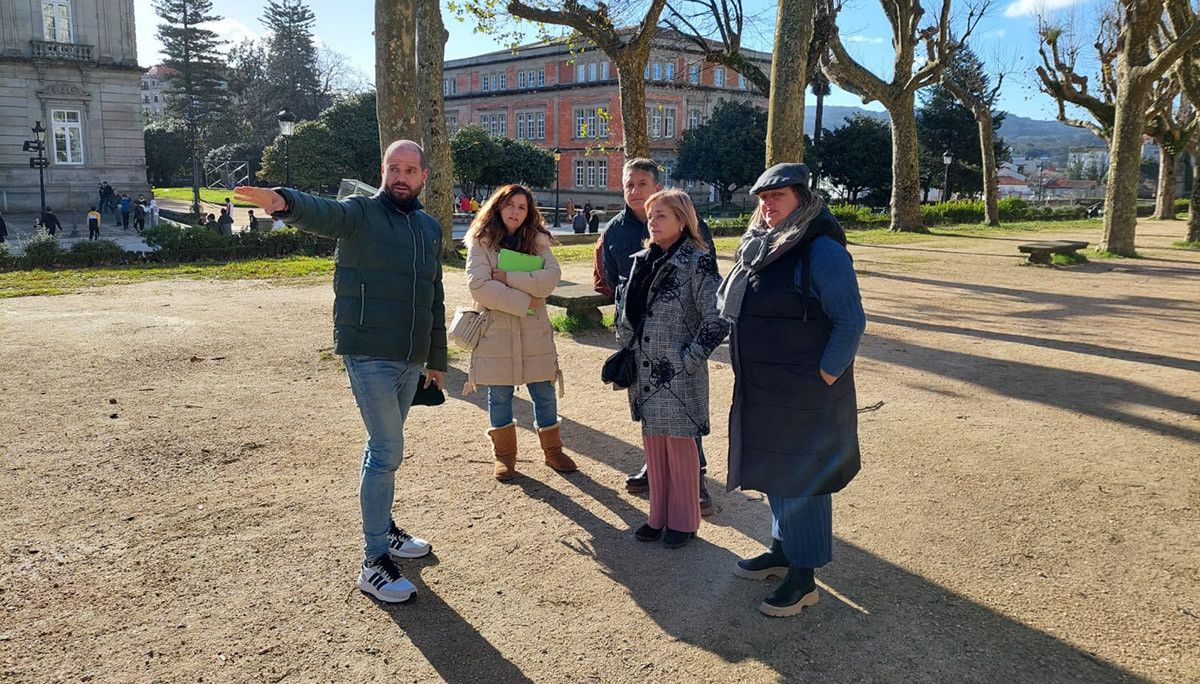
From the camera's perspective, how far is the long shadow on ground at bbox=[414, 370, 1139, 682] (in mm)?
3129

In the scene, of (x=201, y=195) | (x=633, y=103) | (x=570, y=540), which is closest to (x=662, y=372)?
(x=570, y=540)

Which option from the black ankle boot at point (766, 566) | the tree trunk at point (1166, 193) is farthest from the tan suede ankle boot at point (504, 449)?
the tree trunk at point (1166, 193)

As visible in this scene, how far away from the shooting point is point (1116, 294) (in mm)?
12953

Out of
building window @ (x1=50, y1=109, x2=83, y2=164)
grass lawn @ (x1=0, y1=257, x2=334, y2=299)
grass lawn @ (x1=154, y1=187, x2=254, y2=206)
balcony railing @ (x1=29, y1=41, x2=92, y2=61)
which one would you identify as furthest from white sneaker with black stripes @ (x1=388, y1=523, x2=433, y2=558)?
grass lawn @ (x1=154, y1=187, x2=254, y2=206)

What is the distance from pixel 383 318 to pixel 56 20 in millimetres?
41480

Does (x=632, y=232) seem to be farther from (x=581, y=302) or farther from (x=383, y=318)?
(x=581, y=302)

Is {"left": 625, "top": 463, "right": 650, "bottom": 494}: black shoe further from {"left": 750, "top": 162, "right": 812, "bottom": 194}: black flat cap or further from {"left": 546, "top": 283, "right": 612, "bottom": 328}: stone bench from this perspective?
{"left": 546, "top": 283, "right": 612, "bottom": 328}: stone bench

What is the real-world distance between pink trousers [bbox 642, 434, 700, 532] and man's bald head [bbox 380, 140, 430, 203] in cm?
167

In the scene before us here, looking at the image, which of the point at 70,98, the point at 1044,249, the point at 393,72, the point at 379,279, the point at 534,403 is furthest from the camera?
the point at 70,98

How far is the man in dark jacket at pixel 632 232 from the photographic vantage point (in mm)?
4762

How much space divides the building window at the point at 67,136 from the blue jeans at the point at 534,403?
3919 centimetres

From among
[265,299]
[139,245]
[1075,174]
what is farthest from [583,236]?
[1075,174]

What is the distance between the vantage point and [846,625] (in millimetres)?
3447

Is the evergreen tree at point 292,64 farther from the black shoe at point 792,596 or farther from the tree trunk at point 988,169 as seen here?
the black shoe at point 792,596
